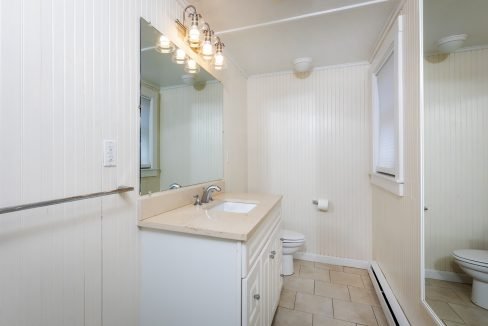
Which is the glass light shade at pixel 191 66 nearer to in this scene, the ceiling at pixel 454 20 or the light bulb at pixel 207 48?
the light bulb at pixel 207 48

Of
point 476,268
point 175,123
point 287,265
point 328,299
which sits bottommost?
point 328,299

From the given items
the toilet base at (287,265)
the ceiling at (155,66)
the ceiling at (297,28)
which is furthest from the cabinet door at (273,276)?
the ceiling at (297,28)

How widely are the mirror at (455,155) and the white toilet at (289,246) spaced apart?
1.05 m

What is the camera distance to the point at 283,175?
2.66m

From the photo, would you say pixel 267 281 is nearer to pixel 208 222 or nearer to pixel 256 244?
pixel 256 244

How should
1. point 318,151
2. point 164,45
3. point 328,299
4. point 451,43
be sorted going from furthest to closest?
point 318,151 → point 328,299 → point 164,45 → point 451,43

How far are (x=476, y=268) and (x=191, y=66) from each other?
2105mm

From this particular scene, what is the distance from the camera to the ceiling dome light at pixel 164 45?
128 cm

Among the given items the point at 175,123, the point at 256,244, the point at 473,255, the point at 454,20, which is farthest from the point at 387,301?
the point at 175,123

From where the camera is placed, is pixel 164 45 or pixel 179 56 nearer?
pixel 164 45

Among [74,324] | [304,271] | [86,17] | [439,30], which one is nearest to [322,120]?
[439,30]

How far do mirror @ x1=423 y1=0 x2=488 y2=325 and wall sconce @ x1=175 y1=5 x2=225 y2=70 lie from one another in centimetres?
134

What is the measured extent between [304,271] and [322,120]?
168 cm

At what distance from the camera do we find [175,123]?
1.53 m
